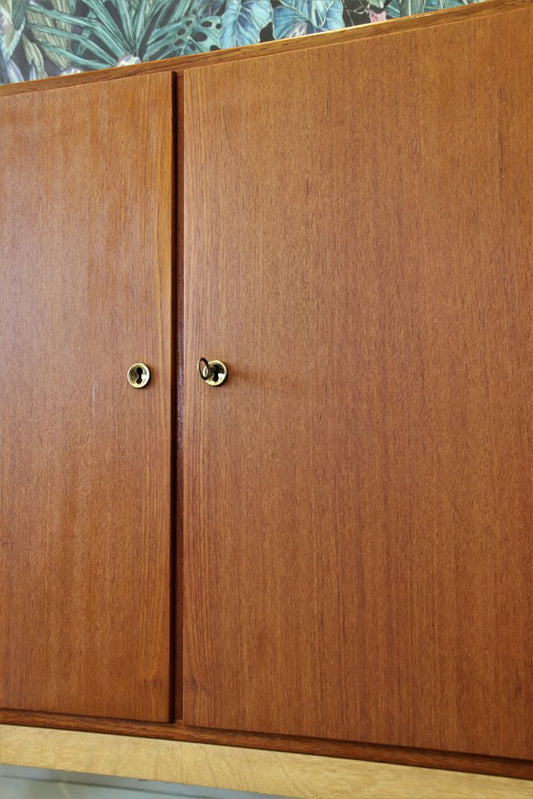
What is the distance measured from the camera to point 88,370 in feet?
2.76

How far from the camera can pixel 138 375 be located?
829mm

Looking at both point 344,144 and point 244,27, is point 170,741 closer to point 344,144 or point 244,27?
point 344,144

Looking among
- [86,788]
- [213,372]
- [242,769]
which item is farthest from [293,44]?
[86,788]

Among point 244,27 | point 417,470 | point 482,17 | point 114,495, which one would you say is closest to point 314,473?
point 417,470

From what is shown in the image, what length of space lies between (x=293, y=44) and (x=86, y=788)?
1.04 meters

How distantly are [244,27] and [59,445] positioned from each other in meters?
0.87

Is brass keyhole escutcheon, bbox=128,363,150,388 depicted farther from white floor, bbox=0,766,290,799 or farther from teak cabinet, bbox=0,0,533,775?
white floor, bbox=0,766,290,799

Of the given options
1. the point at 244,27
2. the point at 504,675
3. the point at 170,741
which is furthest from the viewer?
the point at 244,27

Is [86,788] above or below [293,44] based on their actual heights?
below

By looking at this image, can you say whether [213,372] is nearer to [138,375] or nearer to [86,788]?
[138,375]

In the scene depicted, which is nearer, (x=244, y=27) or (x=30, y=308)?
(x=30, y=308)

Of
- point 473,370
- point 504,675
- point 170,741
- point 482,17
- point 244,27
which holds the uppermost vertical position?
point 244,27

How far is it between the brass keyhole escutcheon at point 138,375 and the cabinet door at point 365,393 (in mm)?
51

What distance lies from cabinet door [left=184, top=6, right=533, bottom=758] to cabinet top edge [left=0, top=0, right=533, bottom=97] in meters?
0.01
